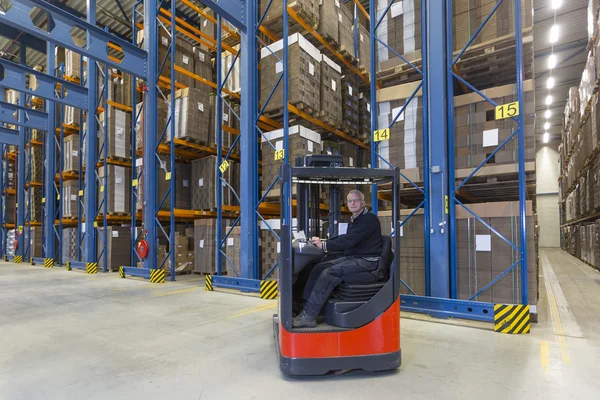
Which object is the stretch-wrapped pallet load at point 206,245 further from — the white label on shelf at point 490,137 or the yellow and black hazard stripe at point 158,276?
the white label on shelf at point 490,137

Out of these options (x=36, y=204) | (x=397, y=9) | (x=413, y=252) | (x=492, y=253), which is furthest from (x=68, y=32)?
(x=36, y=204)

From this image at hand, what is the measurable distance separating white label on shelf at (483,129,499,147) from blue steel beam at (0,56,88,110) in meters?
10.0

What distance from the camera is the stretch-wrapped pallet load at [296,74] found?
22.9 feet

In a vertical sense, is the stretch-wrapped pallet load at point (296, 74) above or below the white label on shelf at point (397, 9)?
below

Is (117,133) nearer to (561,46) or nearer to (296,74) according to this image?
(296,74)

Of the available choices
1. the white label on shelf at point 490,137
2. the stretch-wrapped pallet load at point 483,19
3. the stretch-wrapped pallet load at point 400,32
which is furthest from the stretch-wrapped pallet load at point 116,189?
the white label on shelf at point 490,137

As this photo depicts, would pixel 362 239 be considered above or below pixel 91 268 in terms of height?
above

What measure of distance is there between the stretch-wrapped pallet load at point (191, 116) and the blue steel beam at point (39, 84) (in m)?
3.51

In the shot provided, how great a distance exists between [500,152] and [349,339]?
11.7 feet

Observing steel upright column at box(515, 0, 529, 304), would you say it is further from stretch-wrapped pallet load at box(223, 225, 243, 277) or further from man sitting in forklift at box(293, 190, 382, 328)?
stretch-wrapped pallet load at box(223, 225, 243, 277)

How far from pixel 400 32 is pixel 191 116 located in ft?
17.2

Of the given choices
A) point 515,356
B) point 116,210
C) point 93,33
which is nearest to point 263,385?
point 515,356

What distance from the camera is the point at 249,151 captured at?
7148mm

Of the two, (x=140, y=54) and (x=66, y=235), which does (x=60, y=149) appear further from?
(x=140, y=54)
